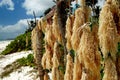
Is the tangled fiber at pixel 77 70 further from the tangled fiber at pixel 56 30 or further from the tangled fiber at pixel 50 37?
the tangled fiber at pixel 50 37

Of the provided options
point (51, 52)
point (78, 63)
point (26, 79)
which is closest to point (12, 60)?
point (26, 79)

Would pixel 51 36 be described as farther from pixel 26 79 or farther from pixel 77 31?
pixel 26 79

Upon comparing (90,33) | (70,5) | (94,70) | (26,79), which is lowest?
(26,79)

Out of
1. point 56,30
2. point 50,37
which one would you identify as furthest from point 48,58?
point 56,30

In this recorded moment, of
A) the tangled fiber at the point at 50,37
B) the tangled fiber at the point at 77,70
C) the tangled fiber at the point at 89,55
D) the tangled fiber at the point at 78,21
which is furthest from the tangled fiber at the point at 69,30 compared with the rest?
the tangled fiber at the point at 50,37

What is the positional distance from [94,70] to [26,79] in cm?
1927

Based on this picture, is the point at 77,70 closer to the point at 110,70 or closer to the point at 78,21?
the point at 110,70

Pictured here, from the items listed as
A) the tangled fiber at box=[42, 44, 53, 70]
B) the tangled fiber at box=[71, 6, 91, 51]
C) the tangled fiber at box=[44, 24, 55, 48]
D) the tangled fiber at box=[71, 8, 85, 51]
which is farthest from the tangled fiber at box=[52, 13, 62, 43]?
the tangled fiber at box=[71, 8, 85, 51]

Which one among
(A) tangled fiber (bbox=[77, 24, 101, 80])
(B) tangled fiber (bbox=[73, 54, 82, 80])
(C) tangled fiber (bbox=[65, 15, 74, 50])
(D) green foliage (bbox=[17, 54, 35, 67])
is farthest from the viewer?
(D) green foliage (bbox=[17, 54, 35, 67])

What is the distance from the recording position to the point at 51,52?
8.83 meters

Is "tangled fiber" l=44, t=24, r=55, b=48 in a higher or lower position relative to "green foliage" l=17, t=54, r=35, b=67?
higher

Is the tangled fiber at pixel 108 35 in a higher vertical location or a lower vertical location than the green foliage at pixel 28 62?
higher

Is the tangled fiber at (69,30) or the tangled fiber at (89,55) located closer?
the tangled fiber at (89,55)

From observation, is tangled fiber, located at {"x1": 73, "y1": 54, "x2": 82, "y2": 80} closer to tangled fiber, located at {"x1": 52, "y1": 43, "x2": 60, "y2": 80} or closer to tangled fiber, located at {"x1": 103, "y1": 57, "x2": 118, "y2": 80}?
tangled fiber, located at {"x1": 103, "y1": 57, "x2": 118, "y2": 80}
